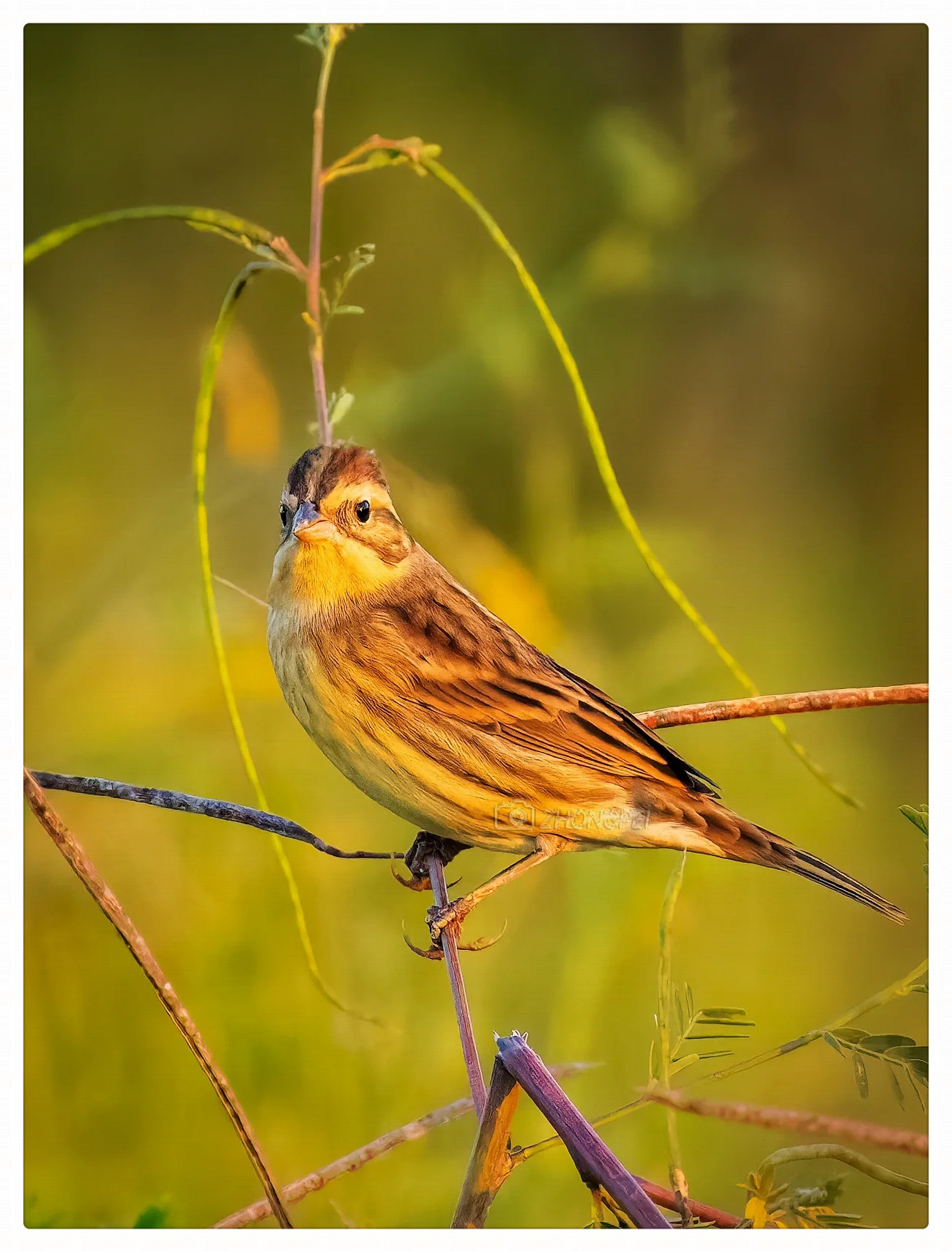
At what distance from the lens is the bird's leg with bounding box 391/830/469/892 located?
2.19m

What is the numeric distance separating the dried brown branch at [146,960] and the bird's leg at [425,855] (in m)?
0.49

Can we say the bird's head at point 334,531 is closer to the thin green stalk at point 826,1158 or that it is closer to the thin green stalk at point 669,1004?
the thin green stalk at point 669,1004

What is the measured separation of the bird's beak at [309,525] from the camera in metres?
1.92

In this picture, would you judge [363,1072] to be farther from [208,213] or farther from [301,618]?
[208,213]

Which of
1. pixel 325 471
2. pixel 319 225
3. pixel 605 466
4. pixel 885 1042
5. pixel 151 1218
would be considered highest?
pixel 319 225

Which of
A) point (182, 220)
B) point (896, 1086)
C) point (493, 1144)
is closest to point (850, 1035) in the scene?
point (896, 1086)

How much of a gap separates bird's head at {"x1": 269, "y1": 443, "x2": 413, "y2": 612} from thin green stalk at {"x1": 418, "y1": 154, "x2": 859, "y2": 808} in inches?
17.1

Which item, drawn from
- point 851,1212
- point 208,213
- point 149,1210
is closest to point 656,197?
point 208,213

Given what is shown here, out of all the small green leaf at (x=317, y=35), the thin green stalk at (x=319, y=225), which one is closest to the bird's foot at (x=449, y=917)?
the thin green stalk at (x=319, y=225)

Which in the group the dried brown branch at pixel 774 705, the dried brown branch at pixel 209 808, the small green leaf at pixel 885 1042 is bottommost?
the small green leaf at pixel 885 1042

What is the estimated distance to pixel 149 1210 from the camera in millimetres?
2168

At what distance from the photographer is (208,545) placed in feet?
7.30

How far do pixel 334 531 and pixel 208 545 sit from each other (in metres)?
0.37

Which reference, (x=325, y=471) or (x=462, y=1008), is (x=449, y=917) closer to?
(x=462, y=1008)
